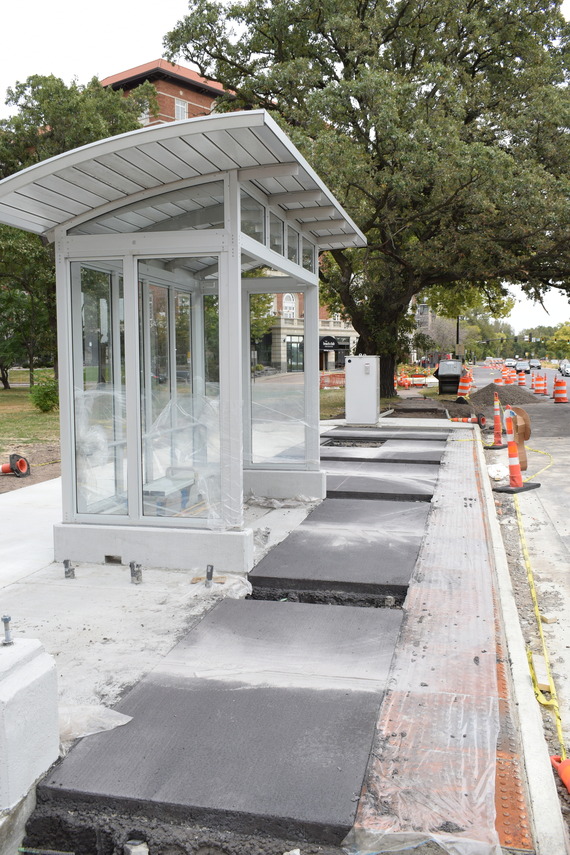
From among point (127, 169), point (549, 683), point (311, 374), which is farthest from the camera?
point (311, 374)

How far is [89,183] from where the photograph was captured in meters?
5.70

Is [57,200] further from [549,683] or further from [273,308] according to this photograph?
[549,683]

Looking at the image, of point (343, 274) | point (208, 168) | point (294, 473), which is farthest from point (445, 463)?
point (343, 274)

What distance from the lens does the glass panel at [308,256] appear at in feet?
29.0

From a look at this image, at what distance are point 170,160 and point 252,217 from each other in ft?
4.11

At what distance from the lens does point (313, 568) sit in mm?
6105

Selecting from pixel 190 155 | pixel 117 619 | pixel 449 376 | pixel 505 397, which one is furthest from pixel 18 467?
pixel 449 376

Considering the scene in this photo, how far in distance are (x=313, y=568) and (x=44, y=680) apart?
10.7ft

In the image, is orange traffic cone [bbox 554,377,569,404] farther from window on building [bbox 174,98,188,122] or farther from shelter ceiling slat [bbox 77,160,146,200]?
window on building [bbox 174,98,188,122]

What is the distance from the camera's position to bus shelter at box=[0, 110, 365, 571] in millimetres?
5539

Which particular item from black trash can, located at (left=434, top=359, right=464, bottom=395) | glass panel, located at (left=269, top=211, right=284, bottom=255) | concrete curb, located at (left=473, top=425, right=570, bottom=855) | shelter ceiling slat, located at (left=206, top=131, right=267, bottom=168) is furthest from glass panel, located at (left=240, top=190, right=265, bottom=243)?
black trash can, located at (left=434, top=359, right=464, bottom=395)

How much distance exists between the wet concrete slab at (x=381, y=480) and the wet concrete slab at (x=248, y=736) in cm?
464

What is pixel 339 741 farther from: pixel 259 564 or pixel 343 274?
pixel 343 274

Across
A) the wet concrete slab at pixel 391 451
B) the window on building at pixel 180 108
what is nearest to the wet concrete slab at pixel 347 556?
the wet concrete slab at pixel 391 451
